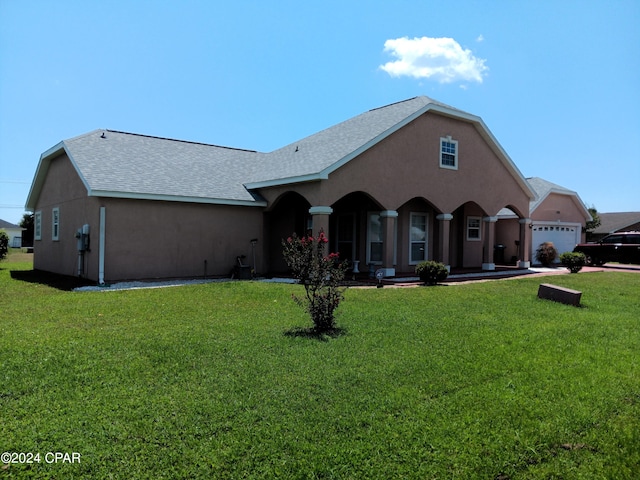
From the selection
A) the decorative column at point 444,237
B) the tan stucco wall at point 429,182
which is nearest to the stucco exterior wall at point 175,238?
the tan stucco wall at point 429,182

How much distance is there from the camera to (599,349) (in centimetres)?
670

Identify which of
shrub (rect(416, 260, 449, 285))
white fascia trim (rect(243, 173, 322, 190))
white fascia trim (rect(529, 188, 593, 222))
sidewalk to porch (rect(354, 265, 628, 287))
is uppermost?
white fascia trim (rect(529, 188, 593, 222))

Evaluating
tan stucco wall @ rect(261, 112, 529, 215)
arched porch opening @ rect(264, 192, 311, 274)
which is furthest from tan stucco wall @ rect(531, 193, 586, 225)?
arched porch opening @ rect(264, 192, 311, 274)

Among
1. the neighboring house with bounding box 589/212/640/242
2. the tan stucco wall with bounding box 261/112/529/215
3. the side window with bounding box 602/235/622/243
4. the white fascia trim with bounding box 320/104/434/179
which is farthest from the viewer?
the neighboring house with bounding box 589/212/640/242

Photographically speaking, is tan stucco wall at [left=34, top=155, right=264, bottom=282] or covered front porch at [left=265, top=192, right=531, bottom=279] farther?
covered front porch at [left=265, top=192, right=531, bottom=279]

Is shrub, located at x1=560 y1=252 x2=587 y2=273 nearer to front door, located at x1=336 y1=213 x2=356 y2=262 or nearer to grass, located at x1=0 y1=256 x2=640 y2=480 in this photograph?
front door, located at x1=336 y1=213 x2=356 y2=262

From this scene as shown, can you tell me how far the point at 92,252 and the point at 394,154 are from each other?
1046 cm

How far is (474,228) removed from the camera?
20.7m

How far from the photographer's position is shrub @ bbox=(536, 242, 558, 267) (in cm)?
2241

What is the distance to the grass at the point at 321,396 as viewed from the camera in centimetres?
361

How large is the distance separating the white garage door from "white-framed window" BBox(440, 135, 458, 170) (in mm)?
9028

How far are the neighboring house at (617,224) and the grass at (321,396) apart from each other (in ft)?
145

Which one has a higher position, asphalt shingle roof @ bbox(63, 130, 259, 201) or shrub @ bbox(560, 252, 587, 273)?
asphalt shingle roof @ bbox(63, 130, 259, 201)

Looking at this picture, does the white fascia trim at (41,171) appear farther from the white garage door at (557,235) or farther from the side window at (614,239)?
the side window at (614,239)
